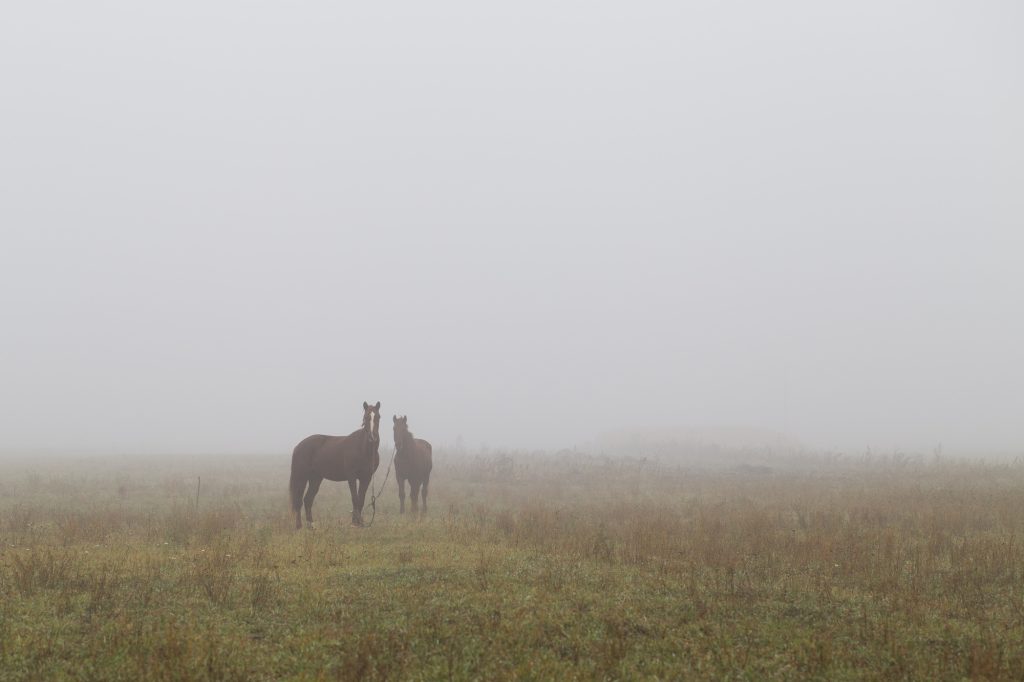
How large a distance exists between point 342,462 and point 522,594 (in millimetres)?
9097

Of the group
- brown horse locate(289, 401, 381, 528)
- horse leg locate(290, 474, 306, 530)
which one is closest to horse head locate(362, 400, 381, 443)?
brown horse locate(289, 401, 381, 528)

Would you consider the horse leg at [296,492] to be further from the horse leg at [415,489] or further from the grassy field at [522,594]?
the horse leg at [415,489]

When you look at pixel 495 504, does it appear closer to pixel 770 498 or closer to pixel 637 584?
pixel 770 498

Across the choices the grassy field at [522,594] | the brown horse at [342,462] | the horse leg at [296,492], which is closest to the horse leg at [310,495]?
the brown horse at [342,462]

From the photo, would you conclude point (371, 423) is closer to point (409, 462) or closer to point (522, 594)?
point (409, 462)

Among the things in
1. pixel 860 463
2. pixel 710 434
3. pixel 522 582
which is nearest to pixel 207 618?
pixel 522 582

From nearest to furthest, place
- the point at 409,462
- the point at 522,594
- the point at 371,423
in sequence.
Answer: the point at 522,594 < the point at 371,423 < the point at 409,462

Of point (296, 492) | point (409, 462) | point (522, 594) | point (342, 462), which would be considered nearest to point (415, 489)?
point (409, 462)

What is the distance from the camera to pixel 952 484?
23.8 m

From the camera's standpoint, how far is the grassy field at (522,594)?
698 cm

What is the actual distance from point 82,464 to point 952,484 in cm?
4597

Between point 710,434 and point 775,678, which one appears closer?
point 775,678

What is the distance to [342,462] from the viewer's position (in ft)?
56.3

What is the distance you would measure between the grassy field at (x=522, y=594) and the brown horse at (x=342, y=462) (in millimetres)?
881
